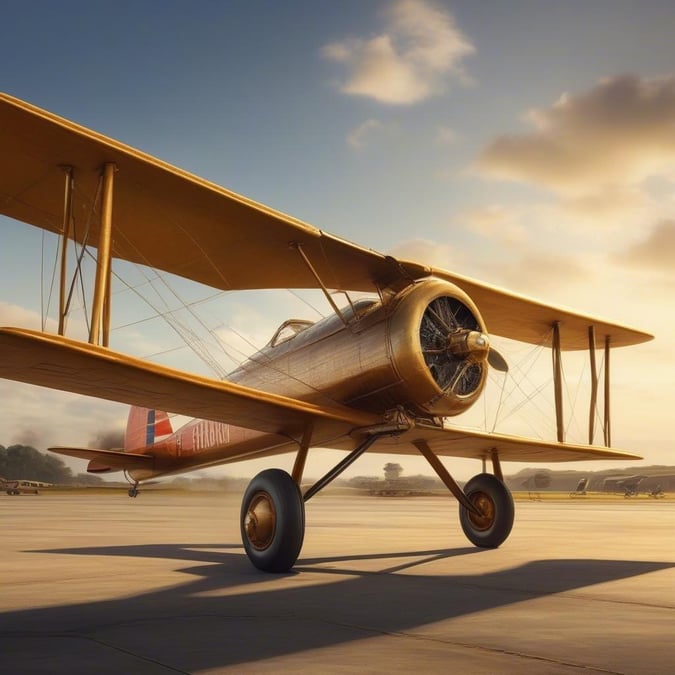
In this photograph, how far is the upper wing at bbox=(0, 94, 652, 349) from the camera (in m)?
7.69

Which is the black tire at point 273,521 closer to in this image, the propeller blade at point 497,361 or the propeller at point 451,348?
the propeller at point 451,348

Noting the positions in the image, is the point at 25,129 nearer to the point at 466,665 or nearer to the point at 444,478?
the point at 466,665

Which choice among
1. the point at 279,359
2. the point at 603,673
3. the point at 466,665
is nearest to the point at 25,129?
the point at 279,359

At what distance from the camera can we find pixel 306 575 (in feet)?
26.1

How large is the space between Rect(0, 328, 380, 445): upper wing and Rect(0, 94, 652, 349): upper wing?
1355 millimetres

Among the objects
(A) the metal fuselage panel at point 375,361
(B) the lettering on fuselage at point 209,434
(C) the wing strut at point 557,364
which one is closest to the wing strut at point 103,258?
(A) the metal fuselage panel at point 375,361

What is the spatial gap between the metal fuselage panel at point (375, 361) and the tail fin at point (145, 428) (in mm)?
5425

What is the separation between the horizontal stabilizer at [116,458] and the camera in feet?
47.4

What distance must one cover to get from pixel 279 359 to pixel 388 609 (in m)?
5.78

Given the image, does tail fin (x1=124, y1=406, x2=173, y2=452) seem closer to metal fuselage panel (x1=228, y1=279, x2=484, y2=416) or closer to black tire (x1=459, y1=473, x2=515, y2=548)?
metal fuselage panel (x1=228, y1=279, x2=484, y2=416)

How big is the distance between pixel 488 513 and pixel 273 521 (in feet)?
14.6

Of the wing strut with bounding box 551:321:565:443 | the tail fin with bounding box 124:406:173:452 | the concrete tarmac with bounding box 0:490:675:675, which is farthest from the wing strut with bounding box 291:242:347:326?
the tail fin with bounding box 124:406:173:452

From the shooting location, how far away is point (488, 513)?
11602 mm

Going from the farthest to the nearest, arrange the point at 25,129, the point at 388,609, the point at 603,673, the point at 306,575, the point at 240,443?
the point at 240,443 < the point at 306,575 < the point at 25,129 < the point at 388,609 < the point at 603,673
